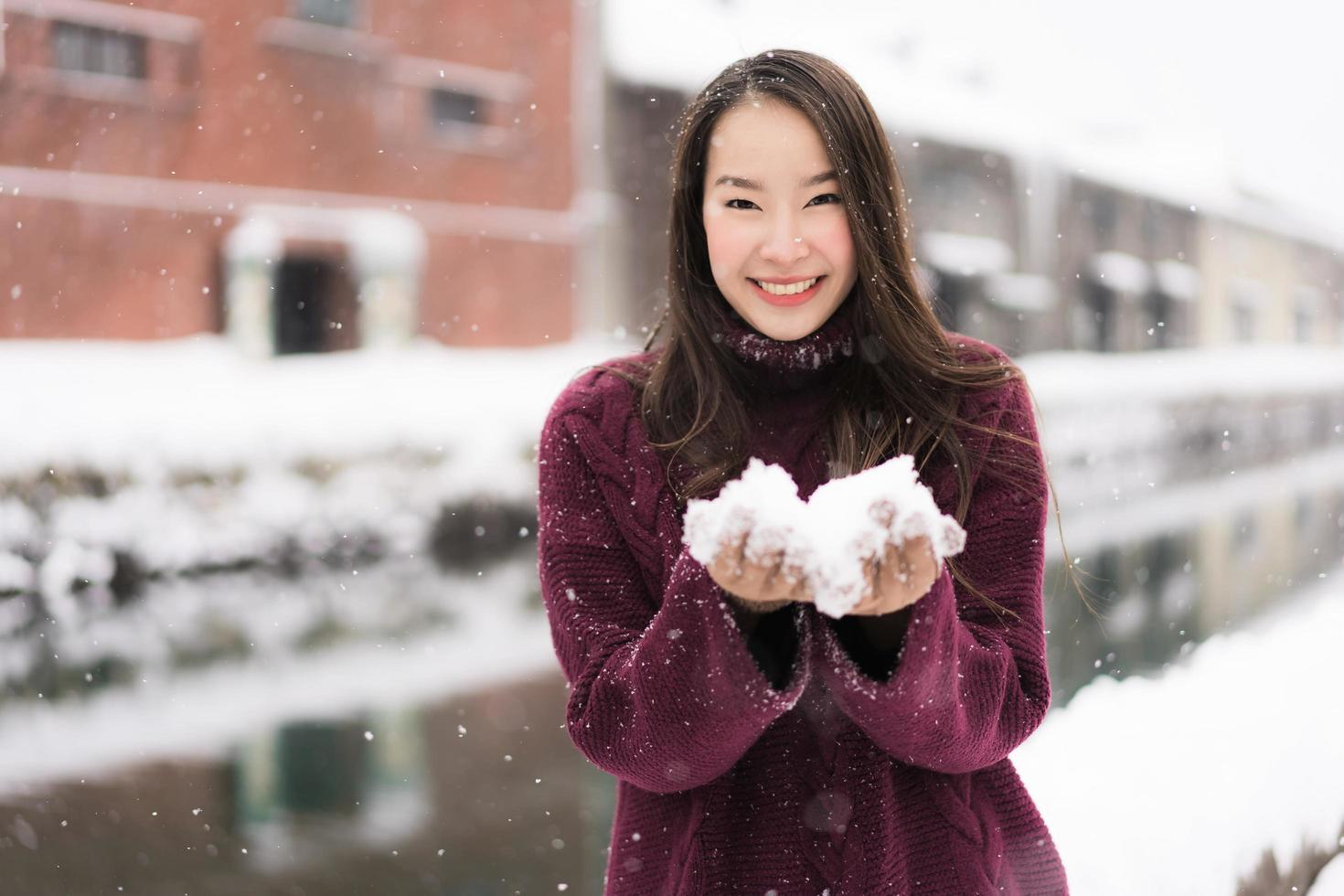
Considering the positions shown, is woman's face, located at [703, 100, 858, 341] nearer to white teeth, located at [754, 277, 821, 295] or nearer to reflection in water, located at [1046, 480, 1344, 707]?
white teeth, located at [754, 277, 821, 295]

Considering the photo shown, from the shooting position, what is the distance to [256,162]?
13477mm

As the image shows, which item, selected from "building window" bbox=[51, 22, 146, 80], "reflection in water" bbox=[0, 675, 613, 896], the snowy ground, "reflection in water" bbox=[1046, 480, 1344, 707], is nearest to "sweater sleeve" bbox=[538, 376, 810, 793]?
the snowy ground

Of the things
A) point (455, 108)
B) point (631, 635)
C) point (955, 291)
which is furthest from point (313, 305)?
point (631, 635)

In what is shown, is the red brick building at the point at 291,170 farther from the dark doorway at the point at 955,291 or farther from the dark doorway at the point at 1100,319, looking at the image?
the dark doorway at the point at 1100,319

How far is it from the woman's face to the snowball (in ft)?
1.58

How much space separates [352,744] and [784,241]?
150 inches

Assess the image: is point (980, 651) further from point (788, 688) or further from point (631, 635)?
point (631, 635)

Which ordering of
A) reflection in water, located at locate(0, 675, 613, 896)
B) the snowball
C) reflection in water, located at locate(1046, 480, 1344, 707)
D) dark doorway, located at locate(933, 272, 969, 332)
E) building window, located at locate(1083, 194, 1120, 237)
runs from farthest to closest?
building window, located at locate(1083, 194, 1120, 237), dark doorway, located at locate(933, 272, 969, 332), reflection in water, located at locate(1046, 480, 1344, 707), reflection in water, located at locate(0, 675, 613, 896), the snowball

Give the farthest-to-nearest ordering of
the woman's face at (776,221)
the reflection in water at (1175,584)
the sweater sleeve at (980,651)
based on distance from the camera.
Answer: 1. the reflection in water at (1175,584)
2. the woman's face at (776,221)
3. the sweater sleeve at (980,651)

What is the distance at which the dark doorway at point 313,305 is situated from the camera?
47.1ft

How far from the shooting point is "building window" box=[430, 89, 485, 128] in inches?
590

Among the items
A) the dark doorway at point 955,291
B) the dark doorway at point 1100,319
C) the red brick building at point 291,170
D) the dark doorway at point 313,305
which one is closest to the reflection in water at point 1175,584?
the dark doorway at point 955,291

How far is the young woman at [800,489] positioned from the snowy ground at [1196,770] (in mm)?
1008

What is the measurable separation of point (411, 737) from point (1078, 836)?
123 inches
